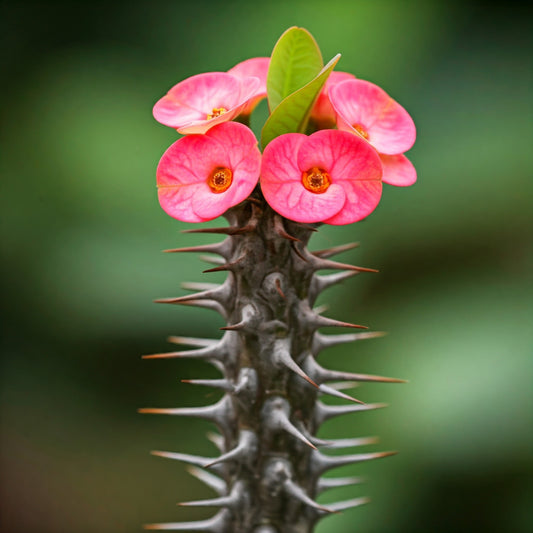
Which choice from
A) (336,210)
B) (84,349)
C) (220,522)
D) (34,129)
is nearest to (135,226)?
(84,349)

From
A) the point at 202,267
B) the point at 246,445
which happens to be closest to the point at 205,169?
the point at 246,445

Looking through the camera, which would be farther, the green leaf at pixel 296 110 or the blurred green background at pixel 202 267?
the blurred green background at pixel 202 267

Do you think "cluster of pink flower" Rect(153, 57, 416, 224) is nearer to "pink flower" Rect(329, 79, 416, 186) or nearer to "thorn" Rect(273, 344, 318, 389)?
"pink flower" Rect(329, 79, 416, 186)

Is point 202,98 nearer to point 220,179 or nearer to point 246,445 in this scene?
point 220,179

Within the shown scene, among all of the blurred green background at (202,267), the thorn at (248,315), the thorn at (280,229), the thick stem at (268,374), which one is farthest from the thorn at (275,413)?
the blurred green background at (202,267)

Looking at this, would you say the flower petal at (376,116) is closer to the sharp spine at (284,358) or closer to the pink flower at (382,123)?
the pink flower at (382,123)

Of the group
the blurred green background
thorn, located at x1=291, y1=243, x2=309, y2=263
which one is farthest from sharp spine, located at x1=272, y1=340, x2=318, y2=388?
the blurred green background

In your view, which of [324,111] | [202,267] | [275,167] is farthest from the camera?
[202,267]
